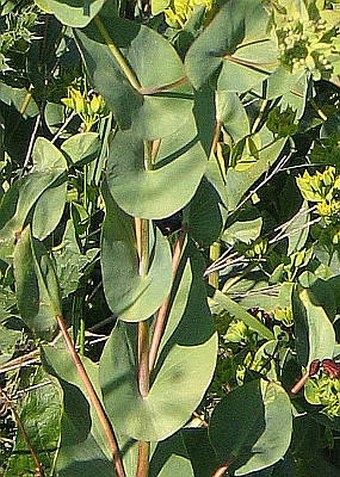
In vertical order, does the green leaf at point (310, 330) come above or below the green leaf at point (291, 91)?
below

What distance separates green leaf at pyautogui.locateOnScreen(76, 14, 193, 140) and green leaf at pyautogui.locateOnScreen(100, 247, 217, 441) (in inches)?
5.9

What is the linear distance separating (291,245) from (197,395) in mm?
436

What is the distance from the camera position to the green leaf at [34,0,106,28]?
0.51 m

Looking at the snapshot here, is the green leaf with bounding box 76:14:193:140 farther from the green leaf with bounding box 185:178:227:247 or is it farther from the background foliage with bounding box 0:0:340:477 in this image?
the green leaf with bounding box 185:178:227:247

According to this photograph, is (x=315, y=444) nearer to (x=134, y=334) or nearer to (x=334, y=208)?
(x=334, y=208)

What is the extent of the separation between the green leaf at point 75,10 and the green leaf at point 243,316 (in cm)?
49

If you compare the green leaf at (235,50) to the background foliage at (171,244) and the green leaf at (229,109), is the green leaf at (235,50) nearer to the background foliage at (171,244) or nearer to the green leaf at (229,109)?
the background foliage at (171,244)

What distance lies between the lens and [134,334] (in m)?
0.70

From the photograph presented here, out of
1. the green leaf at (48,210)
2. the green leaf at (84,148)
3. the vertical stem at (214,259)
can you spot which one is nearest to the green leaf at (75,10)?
the green leaf at (48,210)

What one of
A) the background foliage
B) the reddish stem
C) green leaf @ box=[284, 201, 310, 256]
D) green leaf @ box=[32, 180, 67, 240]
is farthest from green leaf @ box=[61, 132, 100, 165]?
the reddish stem

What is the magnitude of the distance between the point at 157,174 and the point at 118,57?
9cm

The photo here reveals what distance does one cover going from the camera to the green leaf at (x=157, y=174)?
60cm

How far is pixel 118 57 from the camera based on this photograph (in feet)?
1.85

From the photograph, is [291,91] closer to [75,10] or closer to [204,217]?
Answer: [204,217]
